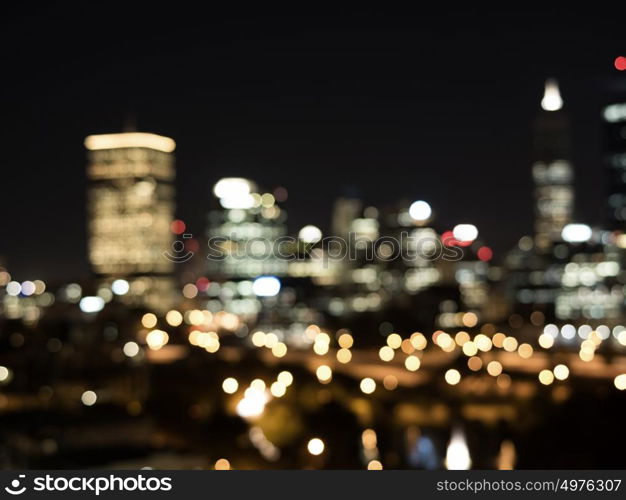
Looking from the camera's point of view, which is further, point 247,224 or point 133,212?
point 247,224

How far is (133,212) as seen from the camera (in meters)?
33.8

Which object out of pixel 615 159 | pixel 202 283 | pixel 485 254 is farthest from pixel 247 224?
pixel 615 159

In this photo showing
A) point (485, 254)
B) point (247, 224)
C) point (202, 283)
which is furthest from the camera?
point (247, 224)

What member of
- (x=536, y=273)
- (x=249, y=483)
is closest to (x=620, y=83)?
(x=536, y=273)

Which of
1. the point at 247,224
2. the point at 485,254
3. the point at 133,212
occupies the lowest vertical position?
the point at 485,254

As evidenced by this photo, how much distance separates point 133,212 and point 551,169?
24.4m

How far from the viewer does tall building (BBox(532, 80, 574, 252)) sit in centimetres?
4524

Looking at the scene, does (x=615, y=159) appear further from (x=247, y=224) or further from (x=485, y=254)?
(x=247, y=224)

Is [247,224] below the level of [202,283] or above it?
above

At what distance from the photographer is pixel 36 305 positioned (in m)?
19.4

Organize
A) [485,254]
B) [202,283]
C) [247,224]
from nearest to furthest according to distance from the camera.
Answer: [485,254], [202,283], [247,224]

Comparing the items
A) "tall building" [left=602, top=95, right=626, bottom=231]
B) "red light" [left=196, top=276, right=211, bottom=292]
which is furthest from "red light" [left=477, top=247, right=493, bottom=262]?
"red light" [left=196, top=276, right=211, bottom=292]

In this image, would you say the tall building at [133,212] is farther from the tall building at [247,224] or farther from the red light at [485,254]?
the red light at [485,254]

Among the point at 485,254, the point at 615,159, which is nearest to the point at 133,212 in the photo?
the point at 485,254
